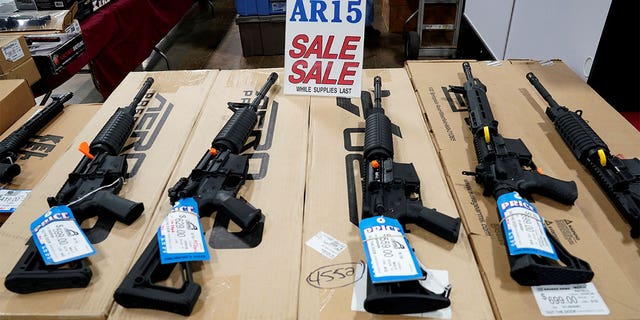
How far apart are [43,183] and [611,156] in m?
1.77

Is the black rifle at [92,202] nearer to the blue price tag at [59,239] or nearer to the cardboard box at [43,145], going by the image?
the blue price tag at [59,239]

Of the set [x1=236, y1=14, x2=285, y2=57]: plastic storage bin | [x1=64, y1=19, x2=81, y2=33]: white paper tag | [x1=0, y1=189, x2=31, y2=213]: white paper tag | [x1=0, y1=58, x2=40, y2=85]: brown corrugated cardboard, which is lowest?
[x1=236, y1=14, x2=285, y2=57]: plastic storage bin

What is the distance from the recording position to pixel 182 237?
983mm

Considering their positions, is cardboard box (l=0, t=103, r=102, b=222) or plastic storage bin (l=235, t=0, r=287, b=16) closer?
cardboard box (l=0, t=103, r=102, b=222)

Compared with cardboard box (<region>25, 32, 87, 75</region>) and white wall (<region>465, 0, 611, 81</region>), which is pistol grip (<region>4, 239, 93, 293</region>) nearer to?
cardboard box (<region>25, 32, 87, 75</region>)

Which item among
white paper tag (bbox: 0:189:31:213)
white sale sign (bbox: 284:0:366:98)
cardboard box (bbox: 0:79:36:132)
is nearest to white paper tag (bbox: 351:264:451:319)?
white sale sign (bbox: 284:0:366:98)

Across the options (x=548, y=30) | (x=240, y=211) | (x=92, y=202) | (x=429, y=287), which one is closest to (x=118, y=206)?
(x=92, y=202)

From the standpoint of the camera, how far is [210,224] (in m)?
1.12

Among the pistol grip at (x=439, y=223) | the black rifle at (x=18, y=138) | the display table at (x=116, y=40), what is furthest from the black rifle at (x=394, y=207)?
the display table at (x=116, y=40)

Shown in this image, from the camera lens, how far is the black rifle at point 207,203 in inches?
34.4

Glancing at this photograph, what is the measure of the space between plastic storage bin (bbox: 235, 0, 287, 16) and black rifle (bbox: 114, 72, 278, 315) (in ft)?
6.79

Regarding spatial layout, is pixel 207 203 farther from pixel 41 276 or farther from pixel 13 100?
pixel 13 100

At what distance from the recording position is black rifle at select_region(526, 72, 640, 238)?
1.05m

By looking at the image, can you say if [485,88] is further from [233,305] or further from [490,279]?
[233,305]
